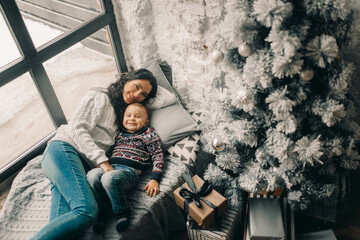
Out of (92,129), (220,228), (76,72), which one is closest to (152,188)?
(220,228)

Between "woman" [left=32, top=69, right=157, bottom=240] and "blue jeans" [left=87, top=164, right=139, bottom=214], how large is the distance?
0.20 ft

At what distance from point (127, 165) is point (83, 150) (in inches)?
12.3

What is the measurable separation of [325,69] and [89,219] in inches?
56.1

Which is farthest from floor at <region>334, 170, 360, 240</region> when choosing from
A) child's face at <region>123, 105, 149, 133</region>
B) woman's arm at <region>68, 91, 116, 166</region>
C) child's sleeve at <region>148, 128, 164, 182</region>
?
woman's arm at <region>68, 91, 116, 166</region>

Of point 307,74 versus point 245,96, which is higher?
point 307,74

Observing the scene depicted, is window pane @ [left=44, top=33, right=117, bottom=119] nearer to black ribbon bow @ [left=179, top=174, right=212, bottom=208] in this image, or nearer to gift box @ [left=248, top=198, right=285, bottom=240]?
black ribbon bow @ [left=179, top=174, right=212, bottom=208]

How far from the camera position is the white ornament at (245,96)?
127 cm

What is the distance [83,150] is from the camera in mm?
1876

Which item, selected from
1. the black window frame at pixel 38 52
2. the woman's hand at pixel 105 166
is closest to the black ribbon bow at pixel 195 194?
the woman's hand at pixel 105 166

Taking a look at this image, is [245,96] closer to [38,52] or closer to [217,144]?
[217,144]

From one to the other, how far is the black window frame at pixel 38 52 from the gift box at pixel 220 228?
133 centimetres

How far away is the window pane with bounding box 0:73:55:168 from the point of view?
2510 mm

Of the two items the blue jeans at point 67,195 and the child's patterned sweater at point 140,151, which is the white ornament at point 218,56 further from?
the blue jeans at point 67,195

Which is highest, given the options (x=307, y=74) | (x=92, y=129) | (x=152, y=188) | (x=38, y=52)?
(x=307, y=74)
